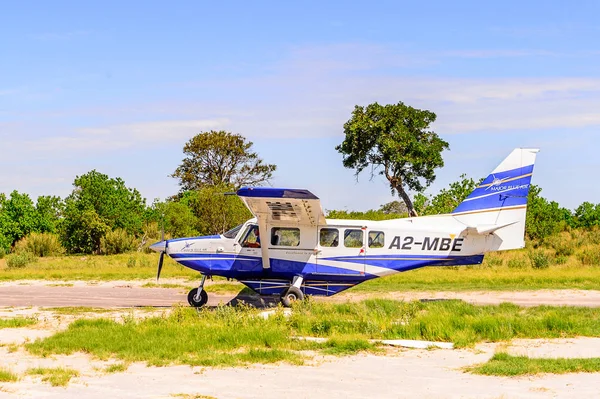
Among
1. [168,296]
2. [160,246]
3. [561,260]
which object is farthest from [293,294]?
[561,260]

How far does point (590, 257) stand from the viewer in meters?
31.4

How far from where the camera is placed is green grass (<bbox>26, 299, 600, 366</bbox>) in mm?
12195

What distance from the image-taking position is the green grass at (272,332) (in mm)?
12195

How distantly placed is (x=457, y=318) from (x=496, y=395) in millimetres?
5066

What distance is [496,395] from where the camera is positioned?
30.2ft

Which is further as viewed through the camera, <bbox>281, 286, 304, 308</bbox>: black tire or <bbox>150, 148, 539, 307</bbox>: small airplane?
<bbox>150, 148, 539, 307</bbox>: small airplane

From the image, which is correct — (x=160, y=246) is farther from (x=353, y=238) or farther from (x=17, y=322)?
(x=353, y=238)

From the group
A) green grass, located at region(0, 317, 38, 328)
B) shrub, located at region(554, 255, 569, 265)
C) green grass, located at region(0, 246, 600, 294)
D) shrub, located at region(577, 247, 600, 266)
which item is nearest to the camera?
green grass, located at region(0, 317, 38, 328)

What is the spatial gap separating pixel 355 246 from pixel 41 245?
91.1 feet

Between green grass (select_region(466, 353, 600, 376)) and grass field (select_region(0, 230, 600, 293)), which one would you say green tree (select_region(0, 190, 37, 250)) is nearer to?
grass field (select_region(0, 230, 600, 293))

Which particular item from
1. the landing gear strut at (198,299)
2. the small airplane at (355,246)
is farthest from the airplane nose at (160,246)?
the landing gear strut at (198,299)

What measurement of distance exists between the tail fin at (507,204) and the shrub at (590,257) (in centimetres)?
1316

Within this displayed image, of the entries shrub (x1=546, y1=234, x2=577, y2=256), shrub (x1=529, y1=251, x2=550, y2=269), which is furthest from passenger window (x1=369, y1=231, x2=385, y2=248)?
shrub (x1=546, y1=234, x2=577, y2=256)

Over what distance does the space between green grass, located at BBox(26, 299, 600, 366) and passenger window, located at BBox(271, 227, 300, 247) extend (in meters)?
3.42
